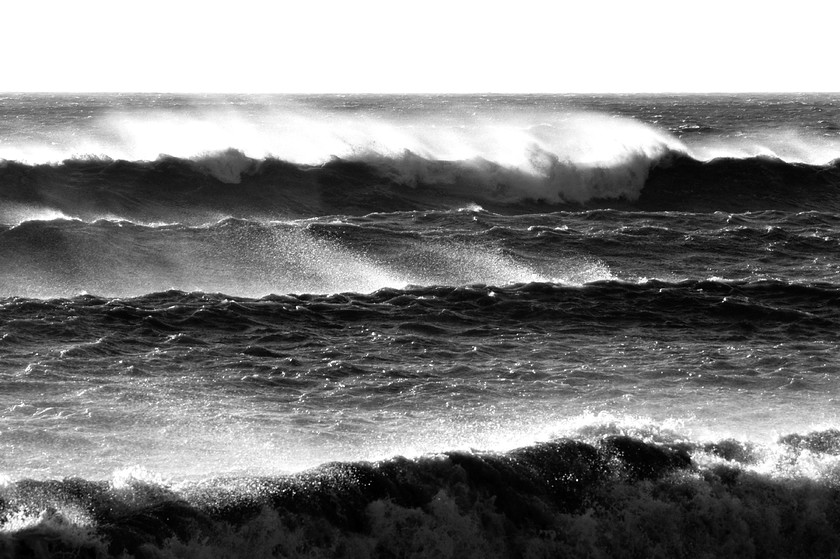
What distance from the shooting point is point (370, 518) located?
848 cm

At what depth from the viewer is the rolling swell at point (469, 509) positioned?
26.0 ft

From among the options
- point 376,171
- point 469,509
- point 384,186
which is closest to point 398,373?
point 469,509

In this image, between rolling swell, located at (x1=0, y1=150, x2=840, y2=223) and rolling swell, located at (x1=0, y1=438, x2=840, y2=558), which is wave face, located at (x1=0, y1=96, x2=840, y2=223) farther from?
rolling swell, located at (x1=0, y1=438, x2=840, y2=558)

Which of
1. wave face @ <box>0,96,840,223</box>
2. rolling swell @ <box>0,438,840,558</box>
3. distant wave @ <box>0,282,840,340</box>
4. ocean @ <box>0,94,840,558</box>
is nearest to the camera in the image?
rolling swell @ <box>0,438,840,558</box>

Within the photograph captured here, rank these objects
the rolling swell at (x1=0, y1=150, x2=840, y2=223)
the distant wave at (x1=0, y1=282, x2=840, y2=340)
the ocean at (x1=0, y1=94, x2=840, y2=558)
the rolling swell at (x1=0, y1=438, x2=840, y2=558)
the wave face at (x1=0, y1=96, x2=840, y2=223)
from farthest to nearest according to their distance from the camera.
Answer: the wave face at (x1=0, y1=96, x2=840, y2=223)
the rolling swell at (x1=0, y1=150, x2=840, y2=223)
the distant wave at (x1=0, y1=282, x2=840, y2=340)
the ocean at (x1=0, y1=94, x2=840, y2=558)
the rolling swell at (x1=0, y1=438, x2=840, y2=558)

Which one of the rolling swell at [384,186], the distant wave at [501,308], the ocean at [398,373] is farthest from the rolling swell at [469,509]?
the rolling swell at [384,186]

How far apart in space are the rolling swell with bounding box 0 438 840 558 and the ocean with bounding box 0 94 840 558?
0.08 ft

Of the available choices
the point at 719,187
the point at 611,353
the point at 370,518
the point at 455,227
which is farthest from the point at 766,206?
the point at 370,518

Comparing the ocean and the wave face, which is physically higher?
the wave face

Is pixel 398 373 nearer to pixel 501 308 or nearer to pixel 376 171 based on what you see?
pixel 501 308

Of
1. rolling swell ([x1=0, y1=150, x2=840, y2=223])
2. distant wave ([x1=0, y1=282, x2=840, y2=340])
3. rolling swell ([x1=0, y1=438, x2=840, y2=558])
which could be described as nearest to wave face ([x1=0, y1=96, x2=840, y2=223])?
rolling swell ([x1=0, y1=150, x2=840, y2=223])

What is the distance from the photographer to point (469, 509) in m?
8.80

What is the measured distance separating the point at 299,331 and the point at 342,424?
3652 millimetres

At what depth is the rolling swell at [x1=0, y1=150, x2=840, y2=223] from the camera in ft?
79.8
